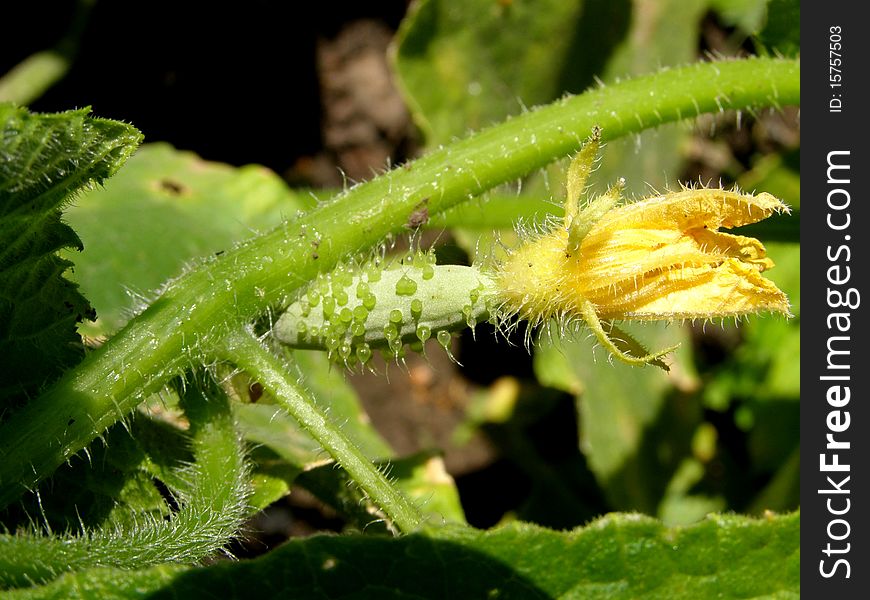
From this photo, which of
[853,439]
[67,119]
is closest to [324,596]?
[67,119]

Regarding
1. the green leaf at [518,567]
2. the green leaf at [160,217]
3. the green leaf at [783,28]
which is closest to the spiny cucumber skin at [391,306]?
the green leaf at [518,567]

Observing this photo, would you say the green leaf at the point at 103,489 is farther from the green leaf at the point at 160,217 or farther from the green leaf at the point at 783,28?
the green leaf at the point at 783,28

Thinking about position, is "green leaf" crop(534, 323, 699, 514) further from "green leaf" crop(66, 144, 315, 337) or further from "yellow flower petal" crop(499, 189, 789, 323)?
"yellow flower petal" crop(499, 189, 789, 323)

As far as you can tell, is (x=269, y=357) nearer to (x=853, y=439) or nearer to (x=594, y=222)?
(x=594, y=222)

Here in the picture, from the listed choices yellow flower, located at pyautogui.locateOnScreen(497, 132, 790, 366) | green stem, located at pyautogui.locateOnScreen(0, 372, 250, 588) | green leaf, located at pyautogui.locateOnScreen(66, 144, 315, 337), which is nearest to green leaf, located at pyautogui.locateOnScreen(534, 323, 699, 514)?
green leaf, located at pyautogui.locateOnScreen(66, 144, 315, 337)

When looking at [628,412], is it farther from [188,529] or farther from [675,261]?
[188,529]
